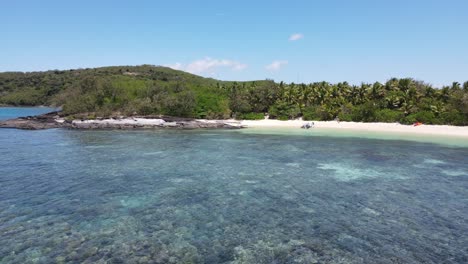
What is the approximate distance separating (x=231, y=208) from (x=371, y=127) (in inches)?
2411

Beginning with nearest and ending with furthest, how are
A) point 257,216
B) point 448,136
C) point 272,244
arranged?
1. point 272,244
2. point 257,216
3. point 448,136

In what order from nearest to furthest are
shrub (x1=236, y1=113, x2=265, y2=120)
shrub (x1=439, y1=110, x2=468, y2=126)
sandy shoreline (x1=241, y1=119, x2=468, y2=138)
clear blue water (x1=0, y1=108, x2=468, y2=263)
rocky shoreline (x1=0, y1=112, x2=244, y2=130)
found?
clear blue water (x1=0, y1=108, x2=468, y2=263) → sandy shoreline (x1=241, y1=119, x2=468, y2=138) → shrub (x1=439, y1=110, x2=468, y2=126) → rocky shoreline (x1=0, y1=112, x2=244, y2=130) → shrub (x1=236, y1=113, x2=265, y2=120)

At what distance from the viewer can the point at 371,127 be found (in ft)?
236

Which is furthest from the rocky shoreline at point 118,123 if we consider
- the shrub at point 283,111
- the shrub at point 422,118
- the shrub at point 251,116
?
the shrub at point 422,118

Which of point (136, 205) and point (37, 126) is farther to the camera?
point (37, 126)

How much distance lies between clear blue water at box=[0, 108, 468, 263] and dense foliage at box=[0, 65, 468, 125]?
136ft

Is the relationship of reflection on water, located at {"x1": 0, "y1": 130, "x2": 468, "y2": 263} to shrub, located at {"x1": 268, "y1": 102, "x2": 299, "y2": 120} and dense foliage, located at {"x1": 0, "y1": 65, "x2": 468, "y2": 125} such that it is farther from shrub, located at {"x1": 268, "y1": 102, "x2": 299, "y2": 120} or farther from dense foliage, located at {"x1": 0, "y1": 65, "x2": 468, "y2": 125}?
shrub, located at {"x1": 268, "y1": 102, "x2": 299, "y2": 120}

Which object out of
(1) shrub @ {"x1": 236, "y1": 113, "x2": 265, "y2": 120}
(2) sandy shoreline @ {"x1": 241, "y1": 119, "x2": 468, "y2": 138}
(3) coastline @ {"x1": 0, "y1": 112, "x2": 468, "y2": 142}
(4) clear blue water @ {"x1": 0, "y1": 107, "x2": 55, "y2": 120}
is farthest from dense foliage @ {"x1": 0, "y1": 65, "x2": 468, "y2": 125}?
(4) clear blue water @ {"x1": 0, "y1": 107, "x2": 55, "y2": 120}

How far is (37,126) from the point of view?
6869cm

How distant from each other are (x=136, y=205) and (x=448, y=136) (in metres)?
60.7

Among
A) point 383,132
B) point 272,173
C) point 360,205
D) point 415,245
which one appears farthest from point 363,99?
point 415,245

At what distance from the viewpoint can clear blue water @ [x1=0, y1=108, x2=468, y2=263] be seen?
13.6m

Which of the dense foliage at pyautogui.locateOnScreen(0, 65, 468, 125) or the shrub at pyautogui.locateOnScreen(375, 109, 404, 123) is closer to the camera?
the shrub at pyautogui.locateOnScreen(375, 109, 404, 123)

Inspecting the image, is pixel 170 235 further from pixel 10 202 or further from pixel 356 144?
pixel 356 144
